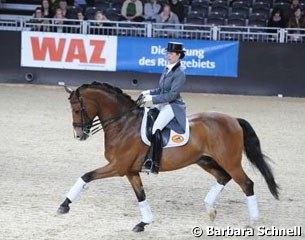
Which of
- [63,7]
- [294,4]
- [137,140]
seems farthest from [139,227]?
[294,4]

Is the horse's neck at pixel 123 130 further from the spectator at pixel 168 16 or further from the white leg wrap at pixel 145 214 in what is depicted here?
the spectator at pixel 168 16

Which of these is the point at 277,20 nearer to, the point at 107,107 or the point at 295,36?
the point at 295,36

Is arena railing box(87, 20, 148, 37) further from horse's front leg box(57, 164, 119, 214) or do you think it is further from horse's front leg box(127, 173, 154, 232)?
horse's front leg box(57, 164, 119, 214)

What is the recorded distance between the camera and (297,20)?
64.9ft

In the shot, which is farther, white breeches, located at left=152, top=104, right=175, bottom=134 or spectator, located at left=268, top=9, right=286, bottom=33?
spectator, located at left=268, top=9, right=286, bottom=33

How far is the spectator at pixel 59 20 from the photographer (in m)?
20.0

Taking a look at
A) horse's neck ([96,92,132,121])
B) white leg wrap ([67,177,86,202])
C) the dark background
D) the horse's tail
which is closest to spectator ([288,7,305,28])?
the dark background

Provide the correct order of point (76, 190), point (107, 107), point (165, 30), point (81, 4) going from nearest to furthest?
point (76, 190) → point (107, 107) → point (165, 30) → point (81, 4)

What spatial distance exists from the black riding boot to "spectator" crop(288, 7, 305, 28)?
13178 millimetres

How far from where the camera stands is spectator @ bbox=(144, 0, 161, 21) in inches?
829

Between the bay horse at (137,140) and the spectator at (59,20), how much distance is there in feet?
41.7

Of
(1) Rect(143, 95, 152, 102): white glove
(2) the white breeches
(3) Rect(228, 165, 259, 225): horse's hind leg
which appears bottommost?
(3) Rect(228, 165, 259, 225): horse's hind leg

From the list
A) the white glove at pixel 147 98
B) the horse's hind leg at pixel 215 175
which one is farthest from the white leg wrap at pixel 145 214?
the white glove at pixel 147 98

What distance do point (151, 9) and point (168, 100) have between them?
14.0 metres
